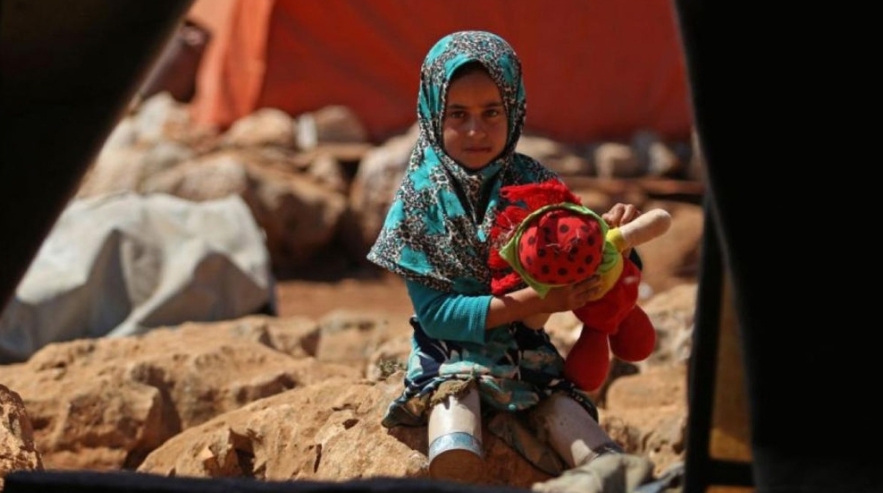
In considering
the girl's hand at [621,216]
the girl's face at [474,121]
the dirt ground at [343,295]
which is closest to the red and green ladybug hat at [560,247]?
the girl's hand at [621,216]

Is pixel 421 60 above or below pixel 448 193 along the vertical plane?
above

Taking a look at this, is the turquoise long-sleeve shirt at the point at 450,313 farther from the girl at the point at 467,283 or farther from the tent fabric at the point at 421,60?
the tent fabric at the point at 421,60

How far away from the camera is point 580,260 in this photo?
3213 millimetres

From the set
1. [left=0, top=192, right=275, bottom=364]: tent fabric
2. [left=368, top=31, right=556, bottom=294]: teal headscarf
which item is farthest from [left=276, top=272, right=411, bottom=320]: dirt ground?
[left=368, top=31, right=556, bottom=294]: teal headscarf

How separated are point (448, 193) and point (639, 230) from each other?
46 centimetres

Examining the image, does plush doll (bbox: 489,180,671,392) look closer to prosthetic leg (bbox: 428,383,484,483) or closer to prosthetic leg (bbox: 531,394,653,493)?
prosthetic leg (bbox: 531,394,653,493)

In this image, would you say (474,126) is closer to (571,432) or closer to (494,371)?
(494,371)

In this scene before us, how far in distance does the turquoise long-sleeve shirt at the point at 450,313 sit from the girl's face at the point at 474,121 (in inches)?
11.8

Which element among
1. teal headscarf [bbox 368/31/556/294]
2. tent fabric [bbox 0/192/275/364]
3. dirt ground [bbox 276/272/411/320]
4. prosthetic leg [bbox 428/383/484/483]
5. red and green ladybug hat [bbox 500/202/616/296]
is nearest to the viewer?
red and green ladybug hat [bbox 500/202/616/296]

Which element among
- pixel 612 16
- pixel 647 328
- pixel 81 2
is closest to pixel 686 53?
pixel 81 2

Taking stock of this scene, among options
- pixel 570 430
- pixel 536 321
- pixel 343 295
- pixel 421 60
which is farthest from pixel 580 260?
pixel 421 60

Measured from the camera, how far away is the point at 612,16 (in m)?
12.4

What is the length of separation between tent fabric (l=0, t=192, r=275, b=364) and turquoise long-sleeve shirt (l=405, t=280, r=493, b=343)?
11.8ft

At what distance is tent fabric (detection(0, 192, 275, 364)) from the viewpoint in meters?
7.11
